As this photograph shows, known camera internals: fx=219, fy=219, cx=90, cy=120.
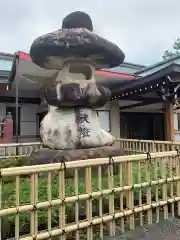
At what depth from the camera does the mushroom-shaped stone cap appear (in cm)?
469

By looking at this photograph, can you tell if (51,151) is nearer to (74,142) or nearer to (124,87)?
(74,142)

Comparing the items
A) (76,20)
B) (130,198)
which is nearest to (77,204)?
(130,198)

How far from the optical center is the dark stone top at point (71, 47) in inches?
184

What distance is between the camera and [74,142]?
491 centimetres

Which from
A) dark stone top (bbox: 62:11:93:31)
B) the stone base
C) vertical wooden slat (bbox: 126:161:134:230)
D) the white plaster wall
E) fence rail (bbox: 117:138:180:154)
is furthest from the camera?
the white plaster wall

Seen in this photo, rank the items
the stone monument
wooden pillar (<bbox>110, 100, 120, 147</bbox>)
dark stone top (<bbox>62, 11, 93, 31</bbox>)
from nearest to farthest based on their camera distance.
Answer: the stone monument → dark stone top (<bbox>62, 11, 93, 31</bbox>) → wooden pillar (<bbox>110, 100, 120, 147</bbox>)

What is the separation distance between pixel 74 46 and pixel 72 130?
5.99 feet

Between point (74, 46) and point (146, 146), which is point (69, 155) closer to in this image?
point (74, 46)

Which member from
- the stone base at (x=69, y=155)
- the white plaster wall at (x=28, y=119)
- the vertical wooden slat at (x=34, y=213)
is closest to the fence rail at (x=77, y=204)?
the vertical wooden slat at (x=34, y=213)

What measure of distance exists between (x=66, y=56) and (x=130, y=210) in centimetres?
347

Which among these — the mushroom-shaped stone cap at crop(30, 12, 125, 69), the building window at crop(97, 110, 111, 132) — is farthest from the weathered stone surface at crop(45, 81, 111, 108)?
the building window at crop(97, 110, 111, 132)

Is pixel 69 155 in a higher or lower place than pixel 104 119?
lower

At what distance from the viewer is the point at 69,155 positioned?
15.1 feet

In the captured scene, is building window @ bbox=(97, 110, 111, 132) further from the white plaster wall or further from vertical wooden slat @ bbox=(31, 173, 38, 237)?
vertical wooden slat @ bbox=(31, 173, 38, 237)
